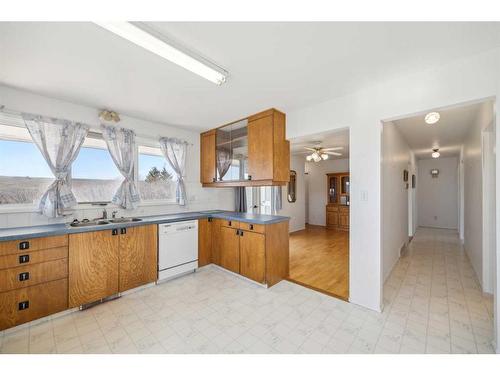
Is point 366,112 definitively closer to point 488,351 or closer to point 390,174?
point 390,174

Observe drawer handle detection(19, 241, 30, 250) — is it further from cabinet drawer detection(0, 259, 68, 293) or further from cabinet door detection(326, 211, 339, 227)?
cabinet door detection(326, 211, 339, 227)

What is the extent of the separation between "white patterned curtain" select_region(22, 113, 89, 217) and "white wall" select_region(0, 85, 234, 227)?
0.13m

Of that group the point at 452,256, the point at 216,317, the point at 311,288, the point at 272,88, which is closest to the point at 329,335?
the point at 311,288

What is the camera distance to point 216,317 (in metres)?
2.05

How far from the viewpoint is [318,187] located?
7.31m

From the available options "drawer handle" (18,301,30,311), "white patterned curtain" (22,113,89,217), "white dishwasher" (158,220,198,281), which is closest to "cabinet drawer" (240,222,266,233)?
"white dishwasher" (158,220,198,281)

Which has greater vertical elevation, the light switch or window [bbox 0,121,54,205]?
window [bbox 0,121,54,205]

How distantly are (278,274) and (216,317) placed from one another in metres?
1.07

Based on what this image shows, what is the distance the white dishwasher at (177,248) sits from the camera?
9.19 feet

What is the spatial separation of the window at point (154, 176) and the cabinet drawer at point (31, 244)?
4.08ft

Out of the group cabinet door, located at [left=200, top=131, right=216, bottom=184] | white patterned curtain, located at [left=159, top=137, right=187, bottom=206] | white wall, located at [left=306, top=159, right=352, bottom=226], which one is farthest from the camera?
white wall, located at [left=306, top=159, right=352, bottom=226]

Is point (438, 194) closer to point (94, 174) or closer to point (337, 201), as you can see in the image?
point (337, 201)

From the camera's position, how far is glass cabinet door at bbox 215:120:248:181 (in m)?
3.17

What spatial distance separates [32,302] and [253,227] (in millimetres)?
2292
